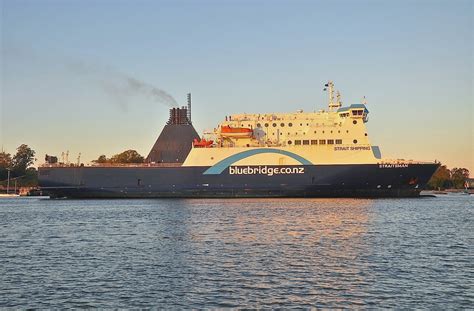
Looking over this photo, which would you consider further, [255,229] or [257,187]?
[257,187]

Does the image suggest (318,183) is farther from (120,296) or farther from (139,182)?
(120,296)

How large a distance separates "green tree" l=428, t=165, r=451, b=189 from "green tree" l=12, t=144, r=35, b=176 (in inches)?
3779

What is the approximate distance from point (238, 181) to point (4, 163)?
279 feet

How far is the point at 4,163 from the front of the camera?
121 metres

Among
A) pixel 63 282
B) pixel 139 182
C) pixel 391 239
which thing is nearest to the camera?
pixel 63 282

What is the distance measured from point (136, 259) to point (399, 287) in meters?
8.84

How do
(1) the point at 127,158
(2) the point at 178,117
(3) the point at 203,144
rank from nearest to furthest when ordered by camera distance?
(3) the point at 203,144
(2) the point at 178,117
(1) the point at 127,158

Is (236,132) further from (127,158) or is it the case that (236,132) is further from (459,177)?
(459,177)

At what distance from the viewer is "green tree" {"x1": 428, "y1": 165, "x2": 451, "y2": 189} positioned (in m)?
138

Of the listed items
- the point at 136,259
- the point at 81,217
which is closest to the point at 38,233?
the point at 81,217

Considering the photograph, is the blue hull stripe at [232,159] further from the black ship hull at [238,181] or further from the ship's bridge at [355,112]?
the ship's bridge at [355,112]

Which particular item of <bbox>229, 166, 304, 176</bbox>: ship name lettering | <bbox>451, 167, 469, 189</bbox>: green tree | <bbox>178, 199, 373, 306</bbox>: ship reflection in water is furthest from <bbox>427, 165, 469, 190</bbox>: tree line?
<bbox>178, 199, 373, 306</bbox>: ship reflection in water

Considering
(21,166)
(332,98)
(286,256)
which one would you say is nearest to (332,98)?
(332,98)

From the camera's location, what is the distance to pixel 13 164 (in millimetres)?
122375
